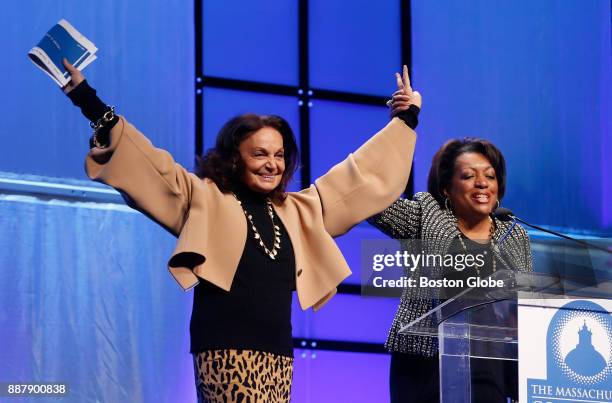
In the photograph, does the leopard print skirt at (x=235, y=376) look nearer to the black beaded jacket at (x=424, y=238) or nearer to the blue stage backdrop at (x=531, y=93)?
the black beaded jacket at (x=424, y=238)

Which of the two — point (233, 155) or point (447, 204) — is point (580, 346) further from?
point (447, 204)

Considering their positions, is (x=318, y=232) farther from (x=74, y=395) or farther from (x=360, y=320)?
(x=360, y=320)

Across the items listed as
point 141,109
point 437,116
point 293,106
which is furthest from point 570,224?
point 141,109

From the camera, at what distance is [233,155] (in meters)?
3.58

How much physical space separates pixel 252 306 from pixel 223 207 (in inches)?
13.0

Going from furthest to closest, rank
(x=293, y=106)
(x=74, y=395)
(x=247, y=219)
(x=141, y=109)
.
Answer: (x=293, y=106) → (x=141, y=109) → (x=74, y=395) → (x=247, y=219)

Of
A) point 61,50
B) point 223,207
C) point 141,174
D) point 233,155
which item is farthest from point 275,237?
point 61,50

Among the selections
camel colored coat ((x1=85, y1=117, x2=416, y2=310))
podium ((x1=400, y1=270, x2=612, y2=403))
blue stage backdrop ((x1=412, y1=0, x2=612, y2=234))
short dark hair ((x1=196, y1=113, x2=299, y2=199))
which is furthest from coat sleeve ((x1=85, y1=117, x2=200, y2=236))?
blue stage backdrop ((x1=412, y1=0, x2=612, y2=234))

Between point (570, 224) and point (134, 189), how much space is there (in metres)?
3.57

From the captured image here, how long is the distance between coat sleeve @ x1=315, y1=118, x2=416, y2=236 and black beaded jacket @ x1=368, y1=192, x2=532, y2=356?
0.23 m

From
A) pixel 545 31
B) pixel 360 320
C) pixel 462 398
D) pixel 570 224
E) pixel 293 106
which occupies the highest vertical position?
pixel 545 31

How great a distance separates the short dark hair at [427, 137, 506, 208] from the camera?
4.27 metres

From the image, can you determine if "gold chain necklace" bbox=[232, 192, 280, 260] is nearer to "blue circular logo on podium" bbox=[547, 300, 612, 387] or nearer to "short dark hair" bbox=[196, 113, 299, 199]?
"short dark hair" bbox=[196, 113, 299, 199]

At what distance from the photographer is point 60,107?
4988 millimetres
